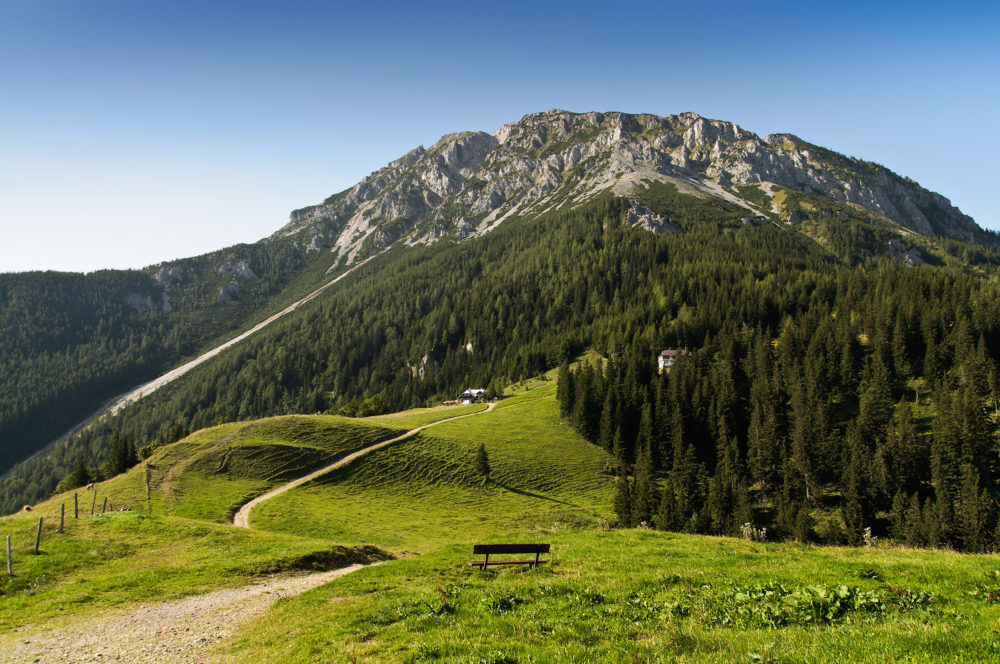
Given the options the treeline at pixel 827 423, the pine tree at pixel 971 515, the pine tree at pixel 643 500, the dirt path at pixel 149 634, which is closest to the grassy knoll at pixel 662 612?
the dirt path at pixel 149 634

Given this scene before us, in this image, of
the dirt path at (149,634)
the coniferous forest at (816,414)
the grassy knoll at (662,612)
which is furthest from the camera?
→ the coniferous forest at (816,414)

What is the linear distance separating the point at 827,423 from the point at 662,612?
94463 mm

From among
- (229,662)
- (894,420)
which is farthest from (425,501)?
(894,420)

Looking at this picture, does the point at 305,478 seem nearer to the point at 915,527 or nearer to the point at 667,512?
the point at 667,512

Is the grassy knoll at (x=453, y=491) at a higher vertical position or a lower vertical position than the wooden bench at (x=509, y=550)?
lower

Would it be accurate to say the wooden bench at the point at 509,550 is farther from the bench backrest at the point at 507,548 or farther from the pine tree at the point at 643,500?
the pine tree at the point at 643,500

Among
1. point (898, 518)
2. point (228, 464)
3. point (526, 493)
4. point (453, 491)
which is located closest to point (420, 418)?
point (453, 491)

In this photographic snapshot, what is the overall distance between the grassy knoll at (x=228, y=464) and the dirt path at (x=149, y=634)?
33585 millimetres

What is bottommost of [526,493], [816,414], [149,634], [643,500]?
[643,500]

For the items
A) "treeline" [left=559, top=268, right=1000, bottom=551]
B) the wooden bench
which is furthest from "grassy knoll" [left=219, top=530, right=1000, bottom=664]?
"treeline" [left=559, top=268, right=1000, bottom=551]

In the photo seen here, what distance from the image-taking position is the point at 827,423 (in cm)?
8775

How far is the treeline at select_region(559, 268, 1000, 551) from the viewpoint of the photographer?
226ft

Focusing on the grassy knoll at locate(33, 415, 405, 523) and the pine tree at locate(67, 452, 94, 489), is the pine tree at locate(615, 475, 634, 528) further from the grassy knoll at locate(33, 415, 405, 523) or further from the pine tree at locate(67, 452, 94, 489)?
the pine tree at locate(67, 452, 94, 489)

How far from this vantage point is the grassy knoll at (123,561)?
2103 centimetres
